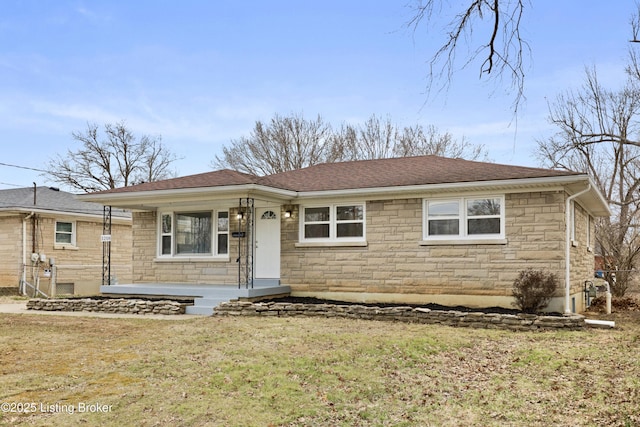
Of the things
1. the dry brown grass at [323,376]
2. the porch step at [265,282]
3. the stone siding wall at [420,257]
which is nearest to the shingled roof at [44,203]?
the porch step at [265,282]

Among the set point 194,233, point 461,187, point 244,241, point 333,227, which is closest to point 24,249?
point 194,233

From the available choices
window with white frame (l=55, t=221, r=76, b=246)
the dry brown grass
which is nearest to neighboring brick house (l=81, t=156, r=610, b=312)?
the dry brown grass

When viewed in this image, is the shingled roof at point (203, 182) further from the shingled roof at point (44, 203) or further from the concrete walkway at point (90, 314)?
the shingled roof at point (44, 203)

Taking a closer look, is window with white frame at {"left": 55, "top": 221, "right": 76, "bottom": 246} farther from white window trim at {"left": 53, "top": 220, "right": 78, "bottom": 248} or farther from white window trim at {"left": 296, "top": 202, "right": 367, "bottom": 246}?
white window trim at {"left": 296, "top": 202, "right": 367, "bottom": 246}

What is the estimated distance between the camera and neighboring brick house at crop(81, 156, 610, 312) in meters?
11.9

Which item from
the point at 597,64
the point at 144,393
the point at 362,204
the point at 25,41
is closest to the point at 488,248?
the point at 362,204

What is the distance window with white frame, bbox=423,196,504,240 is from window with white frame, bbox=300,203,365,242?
1733 millimetres

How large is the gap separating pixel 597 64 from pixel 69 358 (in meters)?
21.2

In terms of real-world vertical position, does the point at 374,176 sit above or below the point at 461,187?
above

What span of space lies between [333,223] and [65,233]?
1247 centimetres

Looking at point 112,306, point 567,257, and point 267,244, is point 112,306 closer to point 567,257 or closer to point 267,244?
point 267,244

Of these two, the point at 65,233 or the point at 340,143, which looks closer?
the point at 65,233

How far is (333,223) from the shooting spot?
45.9ft

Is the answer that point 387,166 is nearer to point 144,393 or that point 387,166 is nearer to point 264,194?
point 264,194
